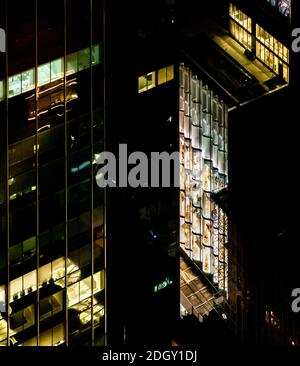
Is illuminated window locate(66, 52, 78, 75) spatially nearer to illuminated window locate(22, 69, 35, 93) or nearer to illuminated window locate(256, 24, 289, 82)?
illuminated window locate(22, 69, 35, 93)

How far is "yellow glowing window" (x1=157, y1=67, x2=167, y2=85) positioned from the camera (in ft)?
403

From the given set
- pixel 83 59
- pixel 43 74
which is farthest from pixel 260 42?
pixel 43 74

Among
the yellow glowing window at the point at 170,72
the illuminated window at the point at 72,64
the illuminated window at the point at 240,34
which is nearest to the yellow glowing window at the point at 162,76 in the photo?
the yellow glowing window at the point at 170,72

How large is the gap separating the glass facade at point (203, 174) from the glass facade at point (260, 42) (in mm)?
5896

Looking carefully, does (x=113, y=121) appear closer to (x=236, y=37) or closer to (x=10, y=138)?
(x=10, y=138)

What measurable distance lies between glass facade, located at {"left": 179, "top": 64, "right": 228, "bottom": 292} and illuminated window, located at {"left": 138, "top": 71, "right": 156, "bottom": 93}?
26.7m

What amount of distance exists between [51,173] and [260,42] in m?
40.0

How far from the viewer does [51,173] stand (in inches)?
4685

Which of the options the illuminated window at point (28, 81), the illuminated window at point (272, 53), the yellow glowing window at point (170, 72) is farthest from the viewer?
the illuminated window at point (272, 53)

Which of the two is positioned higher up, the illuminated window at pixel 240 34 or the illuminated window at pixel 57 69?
the illuminated window at pixel 240 34

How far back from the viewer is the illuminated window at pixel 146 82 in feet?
401

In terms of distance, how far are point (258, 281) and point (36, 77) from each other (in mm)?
49717

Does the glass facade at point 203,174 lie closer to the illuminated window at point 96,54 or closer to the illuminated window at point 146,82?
→ the illuminated window at point 146,82

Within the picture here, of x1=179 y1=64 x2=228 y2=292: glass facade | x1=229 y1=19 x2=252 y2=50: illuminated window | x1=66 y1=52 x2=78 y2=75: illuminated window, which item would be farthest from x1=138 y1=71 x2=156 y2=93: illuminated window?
x1=229 y1=19 x2=252 y2=50: illuminated window
